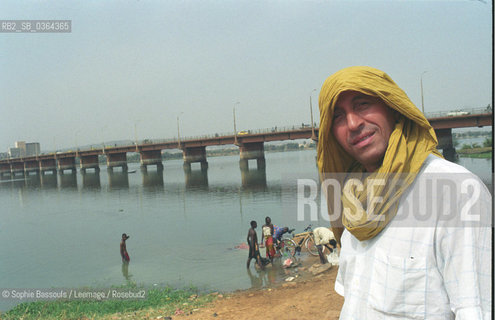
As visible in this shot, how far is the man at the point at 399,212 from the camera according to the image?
1074 millimetres

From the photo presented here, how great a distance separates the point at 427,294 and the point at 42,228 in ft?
Answer: 81.1

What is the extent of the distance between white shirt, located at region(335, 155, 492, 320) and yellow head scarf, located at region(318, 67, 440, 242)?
0.04 m

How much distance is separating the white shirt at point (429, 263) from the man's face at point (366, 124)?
183mm

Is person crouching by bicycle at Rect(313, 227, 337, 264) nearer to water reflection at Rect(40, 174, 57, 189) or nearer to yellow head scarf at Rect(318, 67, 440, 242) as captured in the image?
yellow head scarf at Rect(318, 67, 440, 242)

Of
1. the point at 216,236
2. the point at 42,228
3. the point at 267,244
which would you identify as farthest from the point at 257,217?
the point at 42,228

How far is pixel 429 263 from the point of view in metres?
1.18

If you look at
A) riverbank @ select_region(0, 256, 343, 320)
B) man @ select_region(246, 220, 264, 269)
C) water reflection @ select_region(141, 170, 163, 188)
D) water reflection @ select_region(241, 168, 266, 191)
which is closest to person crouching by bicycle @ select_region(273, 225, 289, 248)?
man @ select_region(246, 220, 264, 269)

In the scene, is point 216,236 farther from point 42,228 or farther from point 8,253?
point 42,228

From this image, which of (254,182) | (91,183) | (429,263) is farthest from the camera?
(91,183)

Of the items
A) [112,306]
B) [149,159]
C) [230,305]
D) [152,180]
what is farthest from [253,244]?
[149,159]

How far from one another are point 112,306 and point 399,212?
8312mm

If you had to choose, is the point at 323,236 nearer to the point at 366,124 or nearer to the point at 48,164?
the point at 366,124

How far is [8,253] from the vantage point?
15.7 meters

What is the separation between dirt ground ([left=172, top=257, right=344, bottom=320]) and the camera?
6.51 m
